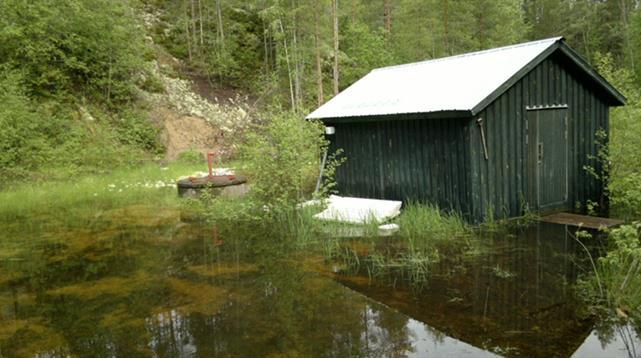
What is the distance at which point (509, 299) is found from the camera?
4750 mm

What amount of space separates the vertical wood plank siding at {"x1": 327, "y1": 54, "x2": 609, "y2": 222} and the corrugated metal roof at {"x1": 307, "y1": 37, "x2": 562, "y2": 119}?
300 mm

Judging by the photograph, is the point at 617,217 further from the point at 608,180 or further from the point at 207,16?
the point at 207,16

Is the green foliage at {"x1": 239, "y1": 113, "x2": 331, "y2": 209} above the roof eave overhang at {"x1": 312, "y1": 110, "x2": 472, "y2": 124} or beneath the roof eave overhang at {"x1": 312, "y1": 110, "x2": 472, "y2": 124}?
beneath

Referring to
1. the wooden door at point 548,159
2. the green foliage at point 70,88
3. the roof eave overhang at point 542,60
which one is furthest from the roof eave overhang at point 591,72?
the green foliage at point 70,88

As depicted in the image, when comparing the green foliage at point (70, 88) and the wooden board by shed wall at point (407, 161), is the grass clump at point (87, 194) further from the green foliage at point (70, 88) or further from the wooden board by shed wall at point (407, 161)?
the wooden board by shed wall at point (407, 161)

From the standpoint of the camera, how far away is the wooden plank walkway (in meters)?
7.32

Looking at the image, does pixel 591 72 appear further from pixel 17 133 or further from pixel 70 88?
pixel 70 88

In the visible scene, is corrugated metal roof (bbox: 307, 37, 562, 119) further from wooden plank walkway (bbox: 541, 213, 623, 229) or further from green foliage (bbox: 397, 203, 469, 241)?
wooden plank walkway (bbox: 541, 213, 623, 229)

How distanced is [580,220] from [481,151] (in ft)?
6.68

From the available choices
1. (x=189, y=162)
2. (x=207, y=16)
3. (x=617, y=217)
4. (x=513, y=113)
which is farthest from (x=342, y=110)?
(x=207, y=16)

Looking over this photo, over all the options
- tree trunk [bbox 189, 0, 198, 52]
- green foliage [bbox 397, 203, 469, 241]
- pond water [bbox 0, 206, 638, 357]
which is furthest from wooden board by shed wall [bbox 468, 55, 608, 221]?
tree trunk [bbox 189, 0, 198, 52]

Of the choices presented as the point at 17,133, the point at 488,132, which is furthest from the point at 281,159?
the point at 17,133

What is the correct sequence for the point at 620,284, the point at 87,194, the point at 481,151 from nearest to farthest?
the point at 620,284 → the point at 481,151 → the point at 87,194

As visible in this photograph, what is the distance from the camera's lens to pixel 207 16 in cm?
2558
